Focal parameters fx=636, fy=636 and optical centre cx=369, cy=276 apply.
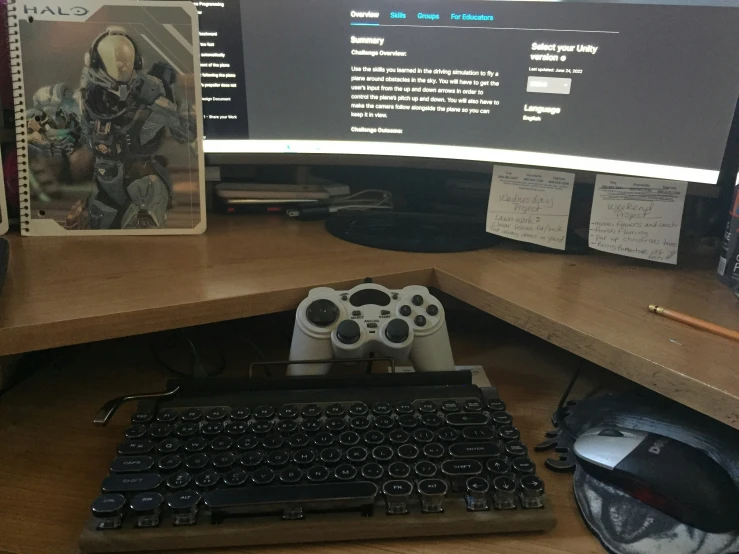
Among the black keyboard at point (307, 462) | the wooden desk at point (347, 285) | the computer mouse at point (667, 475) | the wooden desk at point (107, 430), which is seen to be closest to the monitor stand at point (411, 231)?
the wooden desk at point (347, 285)

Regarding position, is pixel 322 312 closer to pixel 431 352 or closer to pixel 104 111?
pixel 431 352

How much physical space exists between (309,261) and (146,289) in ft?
0.64

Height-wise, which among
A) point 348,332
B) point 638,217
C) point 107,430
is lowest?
point 107,430

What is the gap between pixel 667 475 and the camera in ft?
1.66

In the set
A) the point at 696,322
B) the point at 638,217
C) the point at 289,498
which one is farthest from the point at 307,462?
the point at 638,217

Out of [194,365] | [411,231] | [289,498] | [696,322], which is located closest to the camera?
[289,498]

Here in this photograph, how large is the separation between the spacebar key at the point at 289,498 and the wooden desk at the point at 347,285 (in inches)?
7.5

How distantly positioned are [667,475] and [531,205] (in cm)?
40

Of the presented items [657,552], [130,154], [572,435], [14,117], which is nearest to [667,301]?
[572,435]

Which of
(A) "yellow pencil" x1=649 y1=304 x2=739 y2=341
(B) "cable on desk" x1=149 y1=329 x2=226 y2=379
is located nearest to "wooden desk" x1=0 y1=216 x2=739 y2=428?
(A) "yellow pencil" x1=649 y1=304 x2=739 y2=341

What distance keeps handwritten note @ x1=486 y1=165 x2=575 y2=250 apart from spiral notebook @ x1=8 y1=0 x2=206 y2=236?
390 mm

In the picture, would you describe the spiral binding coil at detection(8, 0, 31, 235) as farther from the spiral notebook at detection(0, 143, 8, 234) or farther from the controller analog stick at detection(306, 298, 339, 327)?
the controller analog stick at detection(306, 298, 339, 327)

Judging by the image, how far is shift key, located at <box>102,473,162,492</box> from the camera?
1.65ft

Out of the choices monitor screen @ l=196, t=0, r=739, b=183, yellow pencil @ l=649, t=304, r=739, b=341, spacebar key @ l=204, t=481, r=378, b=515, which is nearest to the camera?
spacebar key @ l=204, t=481, r=378, b=515
